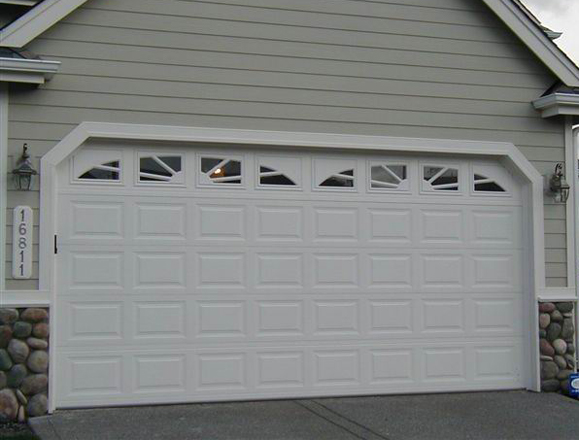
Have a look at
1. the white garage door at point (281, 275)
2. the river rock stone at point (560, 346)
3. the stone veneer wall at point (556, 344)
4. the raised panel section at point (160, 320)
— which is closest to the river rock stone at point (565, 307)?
the stone veneer wall at point (556, 344)

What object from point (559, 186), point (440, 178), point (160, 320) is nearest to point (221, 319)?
point (160, 320)

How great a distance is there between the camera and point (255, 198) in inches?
343

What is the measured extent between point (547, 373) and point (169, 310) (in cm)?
428

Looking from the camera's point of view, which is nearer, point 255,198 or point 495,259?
point 255,198

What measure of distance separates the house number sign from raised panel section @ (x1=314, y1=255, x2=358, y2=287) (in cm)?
290

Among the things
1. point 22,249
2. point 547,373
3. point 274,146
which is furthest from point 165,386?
point 547,373

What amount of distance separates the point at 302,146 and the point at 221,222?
1160 millimetres

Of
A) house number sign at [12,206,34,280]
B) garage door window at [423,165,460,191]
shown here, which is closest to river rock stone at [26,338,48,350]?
house number sign at [12,206,34,280]

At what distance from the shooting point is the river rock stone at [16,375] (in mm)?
7680

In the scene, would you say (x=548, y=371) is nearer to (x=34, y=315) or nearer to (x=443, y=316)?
(x=443, y=316)

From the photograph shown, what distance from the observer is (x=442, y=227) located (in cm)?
927

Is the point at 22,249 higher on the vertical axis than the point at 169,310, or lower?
higher

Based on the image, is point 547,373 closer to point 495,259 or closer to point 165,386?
point 495,259

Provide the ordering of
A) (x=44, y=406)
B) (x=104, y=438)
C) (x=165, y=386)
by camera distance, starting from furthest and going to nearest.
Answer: (x=165, y=386) → (x=44, y=406) → (x=104, y=438)
